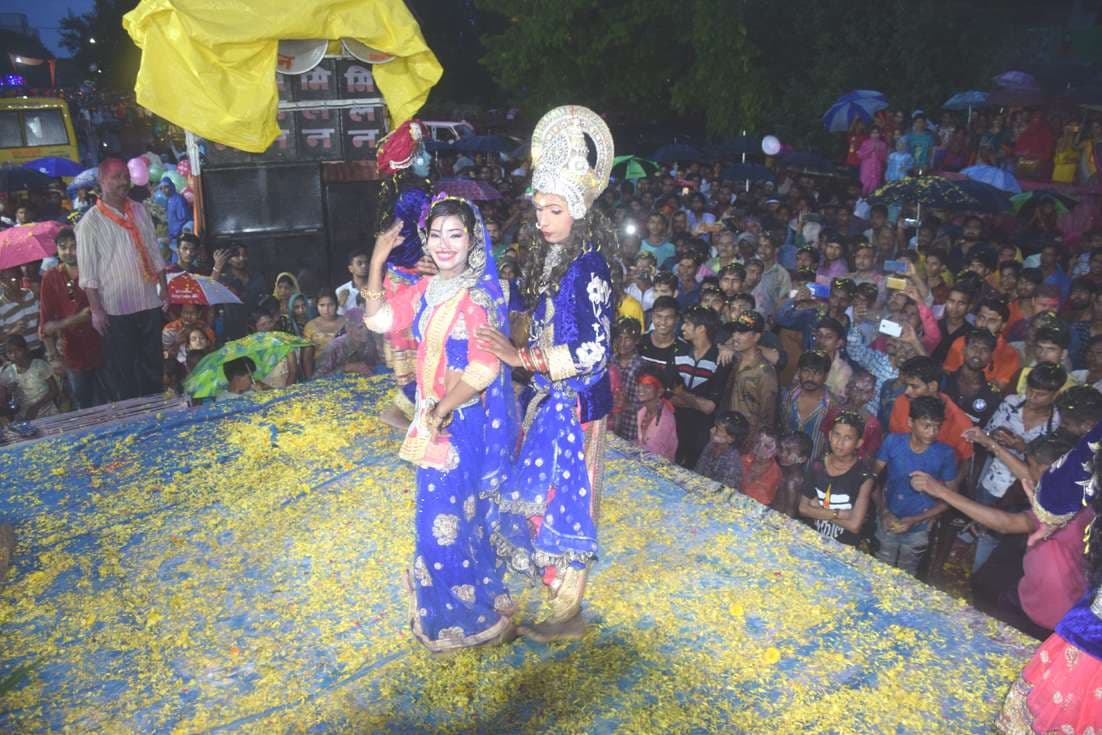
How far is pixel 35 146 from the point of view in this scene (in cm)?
1869

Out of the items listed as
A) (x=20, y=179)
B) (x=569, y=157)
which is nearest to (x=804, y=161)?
(x=569, y=157)

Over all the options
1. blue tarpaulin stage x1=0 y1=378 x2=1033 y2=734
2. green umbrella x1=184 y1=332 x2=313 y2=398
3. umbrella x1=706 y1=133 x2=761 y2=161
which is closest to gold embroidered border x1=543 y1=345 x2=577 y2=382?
blue tarpaulin stage x1=0 y1=378 x2=1033 y2=734

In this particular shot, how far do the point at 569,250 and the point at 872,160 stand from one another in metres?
12.5

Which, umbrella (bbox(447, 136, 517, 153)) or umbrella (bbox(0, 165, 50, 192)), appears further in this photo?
umbrella (bbox(447, 136, 517, 153))

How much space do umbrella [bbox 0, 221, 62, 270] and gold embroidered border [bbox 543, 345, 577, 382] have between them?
20.9 feet

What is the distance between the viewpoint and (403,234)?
3.96 metres

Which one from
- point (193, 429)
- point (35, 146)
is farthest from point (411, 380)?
point (35, 146)

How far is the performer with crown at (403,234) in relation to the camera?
161 inches

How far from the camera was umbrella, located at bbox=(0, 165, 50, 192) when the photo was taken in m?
14.0

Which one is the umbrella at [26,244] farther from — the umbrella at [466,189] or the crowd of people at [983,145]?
the crowd of people at [983,145]

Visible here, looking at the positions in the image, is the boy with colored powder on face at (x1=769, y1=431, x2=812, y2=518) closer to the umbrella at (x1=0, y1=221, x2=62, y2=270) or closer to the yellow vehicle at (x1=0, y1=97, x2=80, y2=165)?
the umbrella at (x1=0, y1=221, x2=62, y2=270)

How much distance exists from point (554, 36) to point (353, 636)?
16683 mm

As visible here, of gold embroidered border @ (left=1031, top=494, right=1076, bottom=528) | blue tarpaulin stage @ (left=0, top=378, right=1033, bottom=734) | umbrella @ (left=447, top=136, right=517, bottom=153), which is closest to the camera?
gold embroidered border @ (left=1031, top=494, right=1076, bottom=528)

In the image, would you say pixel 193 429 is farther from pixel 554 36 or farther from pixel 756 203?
pixel 554 36
